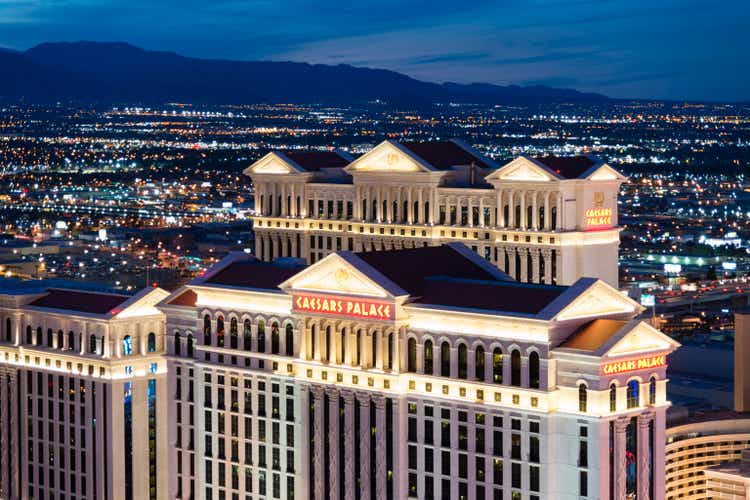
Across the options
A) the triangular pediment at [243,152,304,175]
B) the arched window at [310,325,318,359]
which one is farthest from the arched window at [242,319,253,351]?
Result: the triangular pediment at [243,152,304,175]

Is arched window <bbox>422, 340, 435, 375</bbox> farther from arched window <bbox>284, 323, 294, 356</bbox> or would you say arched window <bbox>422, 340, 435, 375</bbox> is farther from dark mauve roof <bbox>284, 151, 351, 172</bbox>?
dark mauve roof <bbox>284, 151, 351, 172</bbox>

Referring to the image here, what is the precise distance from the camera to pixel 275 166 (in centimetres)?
12594

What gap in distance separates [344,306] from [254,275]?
9.51 metres

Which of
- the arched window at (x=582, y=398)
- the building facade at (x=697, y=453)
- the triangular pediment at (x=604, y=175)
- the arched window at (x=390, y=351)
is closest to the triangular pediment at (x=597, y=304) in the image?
the arched window at (x=582, y=398)

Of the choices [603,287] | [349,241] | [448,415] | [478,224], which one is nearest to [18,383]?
[349,241]

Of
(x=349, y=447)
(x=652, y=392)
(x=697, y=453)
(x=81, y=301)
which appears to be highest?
(x=81, y=301)

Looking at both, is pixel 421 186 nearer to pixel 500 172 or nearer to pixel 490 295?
pixel 500 172

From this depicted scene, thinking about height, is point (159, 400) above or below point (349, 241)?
below

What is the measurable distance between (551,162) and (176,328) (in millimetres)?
25359

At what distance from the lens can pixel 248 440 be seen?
98.8 metres

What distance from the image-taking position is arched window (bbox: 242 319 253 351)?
98750mm

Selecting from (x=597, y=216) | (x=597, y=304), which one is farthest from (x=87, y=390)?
(x=597, y=304)

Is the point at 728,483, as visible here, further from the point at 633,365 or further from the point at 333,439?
the point at 633,365

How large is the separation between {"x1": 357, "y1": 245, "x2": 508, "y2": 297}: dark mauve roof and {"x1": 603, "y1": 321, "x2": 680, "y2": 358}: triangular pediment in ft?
42.7
